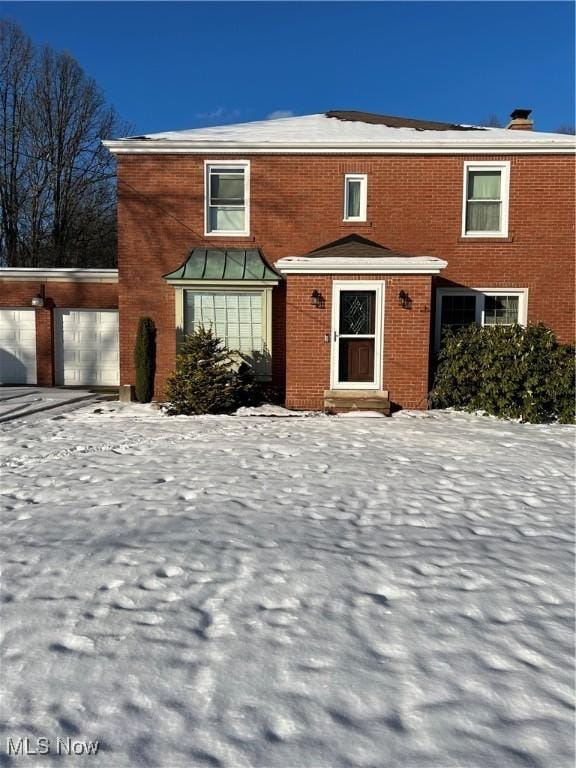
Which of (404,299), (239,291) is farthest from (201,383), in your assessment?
(404,299)

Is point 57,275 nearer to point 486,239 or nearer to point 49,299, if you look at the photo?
point 49,299

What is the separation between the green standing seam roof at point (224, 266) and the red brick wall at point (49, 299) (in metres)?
3.87

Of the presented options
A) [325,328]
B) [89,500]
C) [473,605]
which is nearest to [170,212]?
[325,328]

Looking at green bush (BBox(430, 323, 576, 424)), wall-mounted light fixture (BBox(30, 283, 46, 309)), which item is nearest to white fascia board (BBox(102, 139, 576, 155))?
green bush (BBox(430, 323, 576, 424))

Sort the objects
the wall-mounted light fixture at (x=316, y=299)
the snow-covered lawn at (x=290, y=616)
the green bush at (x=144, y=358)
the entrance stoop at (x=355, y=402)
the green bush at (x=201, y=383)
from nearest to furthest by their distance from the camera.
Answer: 1. the snow-covered lawn at (x=290, y=616)
2. the green bush at (x=201, y=383)
3. the entrance stoop at (x=355, y=402)
4. the wall-mounted light fixture at (x=316, y=299)
5. the green bush at (x=144, y=358)

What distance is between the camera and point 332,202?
1138 centimetres

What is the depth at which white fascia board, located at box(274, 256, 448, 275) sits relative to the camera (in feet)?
31.2

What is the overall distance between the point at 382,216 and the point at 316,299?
3.08 meters

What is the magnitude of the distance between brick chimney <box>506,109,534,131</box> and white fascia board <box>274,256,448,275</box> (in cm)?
653

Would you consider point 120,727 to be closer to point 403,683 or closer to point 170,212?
point 403,683

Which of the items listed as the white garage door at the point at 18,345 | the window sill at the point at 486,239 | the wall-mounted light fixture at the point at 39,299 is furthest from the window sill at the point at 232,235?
the white garage door at the point at 18,345

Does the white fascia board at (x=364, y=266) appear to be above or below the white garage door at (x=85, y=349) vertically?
above

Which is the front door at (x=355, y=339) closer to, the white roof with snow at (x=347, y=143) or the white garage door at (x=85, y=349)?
the white roof with snow at (x=347, y=143)

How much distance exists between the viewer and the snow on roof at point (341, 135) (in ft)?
36.4
